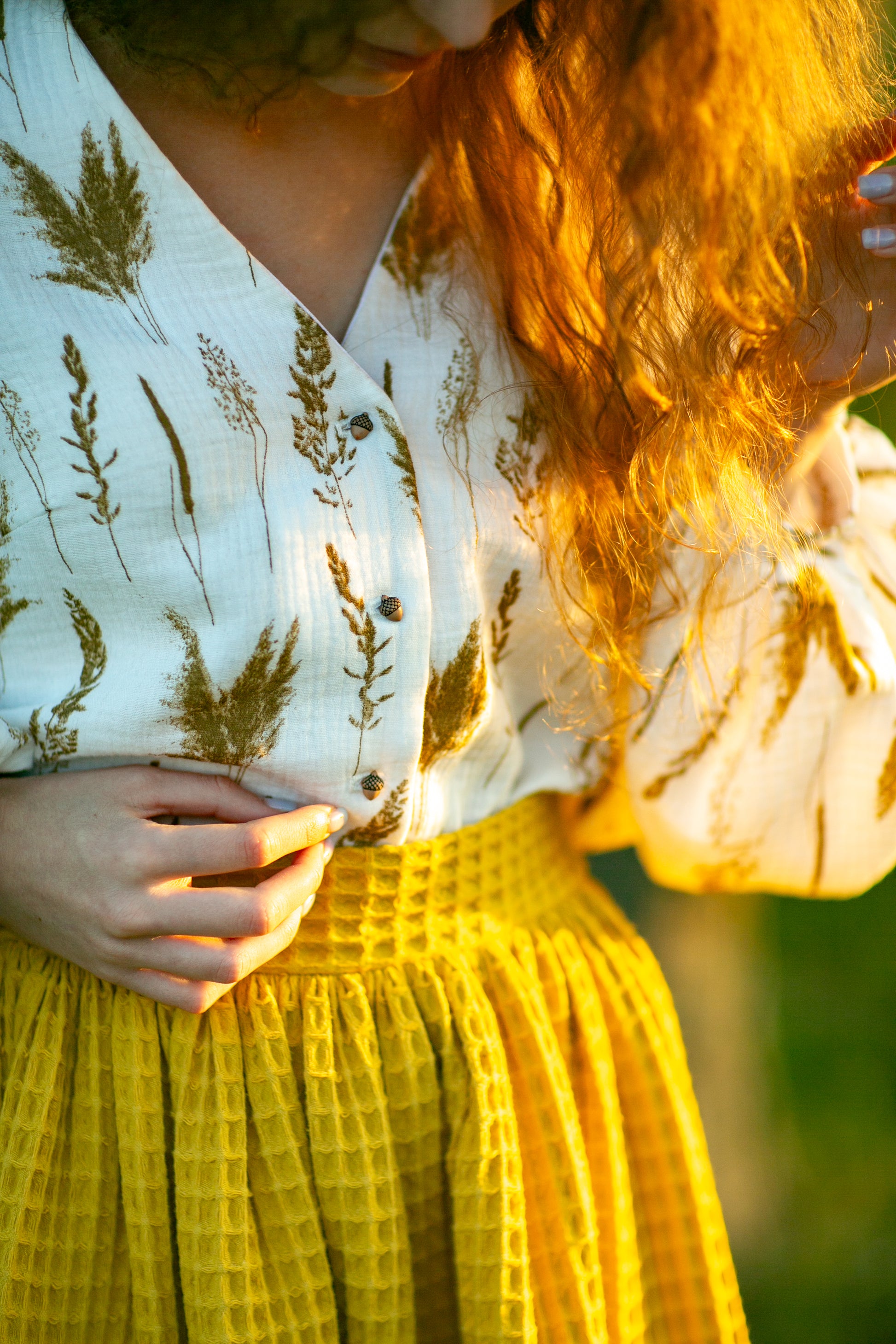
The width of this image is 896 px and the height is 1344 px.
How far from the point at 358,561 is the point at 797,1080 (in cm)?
163

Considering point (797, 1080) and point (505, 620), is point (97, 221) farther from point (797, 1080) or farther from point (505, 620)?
point (797, 1080)

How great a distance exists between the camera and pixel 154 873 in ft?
2.05

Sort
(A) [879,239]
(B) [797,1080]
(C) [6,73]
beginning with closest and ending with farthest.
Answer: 1. (C) [6,73]
2. (A) [879,239]
3. (B) [797,1080]

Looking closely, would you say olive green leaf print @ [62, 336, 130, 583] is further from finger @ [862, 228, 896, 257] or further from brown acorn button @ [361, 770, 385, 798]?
finger @ [862, 228, 896, 257]

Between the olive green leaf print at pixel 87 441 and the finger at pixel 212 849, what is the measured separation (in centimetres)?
20

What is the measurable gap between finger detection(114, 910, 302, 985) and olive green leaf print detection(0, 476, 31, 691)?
0.66 ft

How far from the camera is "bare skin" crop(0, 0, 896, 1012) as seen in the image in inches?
24.5

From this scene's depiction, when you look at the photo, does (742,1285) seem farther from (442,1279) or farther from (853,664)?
(853,664)

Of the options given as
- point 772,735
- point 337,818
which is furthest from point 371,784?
point 772,735

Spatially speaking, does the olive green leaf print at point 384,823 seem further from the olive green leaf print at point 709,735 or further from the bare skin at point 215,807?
the olive green leaf print at point 709,735

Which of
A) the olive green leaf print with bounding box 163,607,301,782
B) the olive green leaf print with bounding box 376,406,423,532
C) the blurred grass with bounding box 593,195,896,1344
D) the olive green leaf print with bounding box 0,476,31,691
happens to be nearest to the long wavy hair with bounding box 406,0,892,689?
the olive green leaf print with bounding box 376,406,423,532

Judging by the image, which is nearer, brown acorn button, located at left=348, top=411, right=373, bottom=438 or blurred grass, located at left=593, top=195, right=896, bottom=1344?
brown acorn button, located at left=348, top=411, right=373, bottom=438

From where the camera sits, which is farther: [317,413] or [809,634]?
[809,634]

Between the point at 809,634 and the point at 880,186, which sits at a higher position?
the point at 880,186
